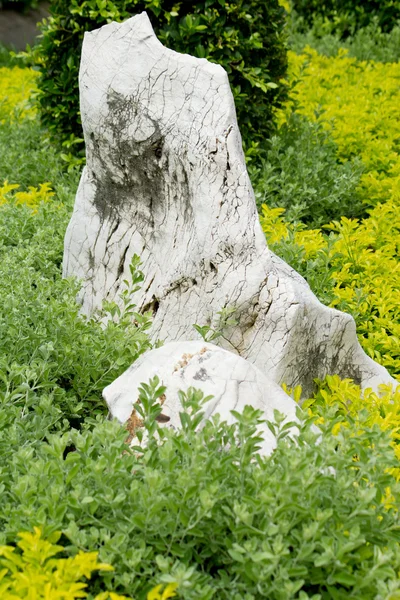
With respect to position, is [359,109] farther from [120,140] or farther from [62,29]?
[120,140]

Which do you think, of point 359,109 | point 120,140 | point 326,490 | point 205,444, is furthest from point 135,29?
point 359,109

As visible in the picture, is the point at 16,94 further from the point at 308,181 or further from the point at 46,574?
the point at 46,574

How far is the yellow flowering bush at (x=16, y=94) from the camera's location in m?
6.49

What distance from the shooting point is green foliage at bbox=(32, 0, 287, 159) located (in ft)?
16.8

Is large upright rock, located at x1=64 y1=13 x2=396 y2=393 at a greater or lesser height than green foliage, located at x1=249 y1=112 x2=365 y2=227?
greater

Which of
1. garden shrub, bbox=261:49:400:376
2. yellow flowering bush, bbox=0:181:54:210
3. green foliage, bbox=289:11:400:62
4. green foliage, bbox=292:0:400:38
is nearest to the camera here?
garden shrub, bbox=261:49:400:376

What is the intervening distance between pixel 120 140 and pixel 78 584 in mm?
2166

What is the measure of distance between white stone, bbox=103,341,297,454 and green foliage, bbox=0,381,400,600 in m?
0.27

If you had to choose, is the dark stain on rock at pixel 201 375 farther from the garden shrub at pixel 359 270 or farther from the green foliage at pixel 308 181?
the green foliage at pixel 308 181

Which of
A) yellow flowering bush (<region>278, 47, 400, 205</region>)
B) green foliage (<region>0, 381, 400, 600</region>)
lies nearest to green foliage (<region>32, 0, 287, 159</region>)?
yellow flowering bush (<region>278, 47, 400, 205</region>)

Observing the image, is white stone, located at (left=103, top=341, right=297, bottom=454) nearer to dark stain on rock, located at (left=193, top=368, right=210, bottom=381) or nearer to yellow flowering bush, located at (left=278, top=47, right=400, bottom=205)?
dark stain on rock, located at (left=193, top=368, right=210, bottom=381)

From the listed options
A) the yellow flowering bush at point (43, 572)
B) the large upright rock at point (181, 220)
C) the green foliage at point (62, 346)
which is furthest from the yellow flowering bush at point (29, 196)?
the yellow flowering bush at point (43, 572)

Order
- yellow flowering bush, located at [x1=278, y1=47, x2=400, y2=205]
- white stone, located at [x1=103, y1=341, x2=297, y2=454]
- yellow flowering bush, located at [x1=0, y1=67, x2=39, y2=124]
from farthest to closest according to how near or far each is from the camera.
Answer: yellow flowering bush, located at [x1=0, y1=67, x2=39, y2=124], yellow flowering bush, located at [x1=278, y1=47, x2=400, y2=205], white stone, located at [x1=103, y1=341, x2=297, y2=454]

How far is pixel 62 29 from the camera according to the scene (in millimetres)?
5348
